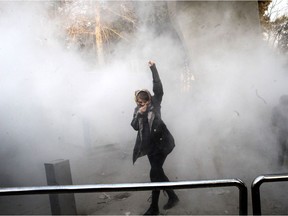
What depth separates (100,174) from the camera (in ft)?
17.6

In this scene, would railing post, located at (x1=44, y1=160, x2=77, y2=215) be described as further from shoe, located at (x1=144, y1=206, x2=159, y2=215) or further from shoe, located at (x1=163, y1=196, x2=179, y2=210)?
shoe, located at (x1=163, y1=196, x2=179, y2=210)

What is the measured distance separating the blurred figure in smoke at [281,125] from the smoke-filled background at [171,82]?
180 millimetres

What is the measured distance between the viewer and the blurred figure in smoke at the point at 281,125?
4852 millimetres

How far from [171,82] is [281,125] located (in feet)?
7.75

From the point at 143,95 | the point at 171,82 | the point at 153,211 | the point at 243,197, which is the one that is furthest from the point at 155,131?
the point at 171,82

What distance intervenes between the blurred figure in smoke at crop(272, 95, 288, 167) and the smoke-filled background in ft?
0.59

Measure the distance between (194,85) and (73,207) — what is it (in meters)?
3.24

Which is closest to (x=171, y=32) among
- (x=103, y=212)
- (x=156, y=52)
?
(x=156, y=52)

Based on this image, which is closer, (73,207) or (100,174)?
(73,207)

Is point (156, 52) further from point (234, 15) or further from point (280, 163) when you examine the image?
point (280, 163)

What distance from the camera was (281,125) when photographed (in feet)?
16.5

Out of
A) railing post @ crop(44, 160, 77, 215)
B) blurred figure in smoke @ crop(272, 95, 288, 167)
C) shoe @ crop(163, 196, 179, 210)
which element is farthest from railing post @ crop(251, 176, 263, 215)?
blurred figure in smoke @ crop(272, 95, 288, 167)

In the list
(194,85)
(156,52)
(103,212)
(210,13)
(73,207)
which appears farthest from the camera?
(156,52)

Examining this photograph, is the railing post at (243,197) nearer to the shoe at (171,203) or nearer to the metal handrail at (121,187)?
the metal handrail at (121,187)
